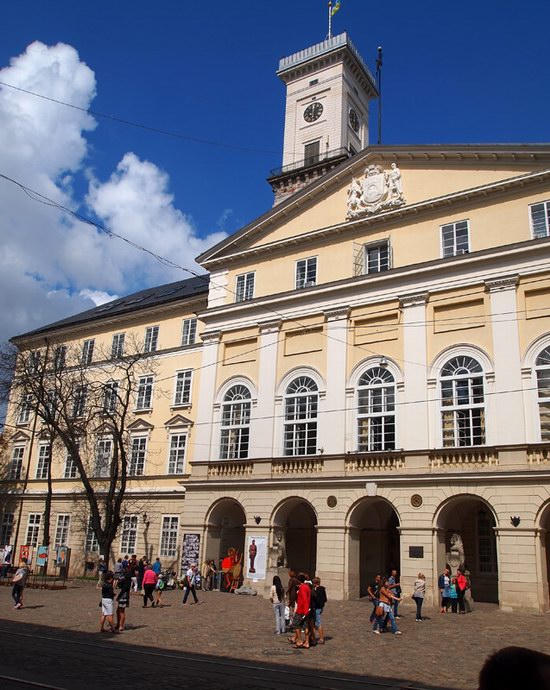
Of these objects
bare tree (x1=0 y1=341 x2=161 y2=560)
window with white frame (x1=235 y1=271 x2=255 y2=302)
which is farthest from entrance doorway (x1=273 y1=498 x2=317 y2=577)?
window with white frame (x1=235 y1=271 x2=255 y2=302)

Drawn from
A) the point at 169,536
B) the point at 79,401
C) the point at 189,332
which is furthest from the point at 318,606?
the point at 79,401

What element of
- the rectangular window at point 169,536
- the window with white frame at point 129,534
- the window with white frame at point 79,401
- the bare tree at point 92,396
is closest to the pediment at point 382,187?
the bare tree at point 92,396

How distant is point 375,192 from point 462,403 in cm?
1090

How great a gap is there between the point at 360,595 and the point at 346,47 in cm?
4052

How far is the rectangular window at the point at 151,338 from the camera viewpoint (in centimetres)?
4272

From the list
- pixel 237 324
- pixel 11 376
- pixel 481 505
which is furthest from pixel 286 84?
pixel 481 505

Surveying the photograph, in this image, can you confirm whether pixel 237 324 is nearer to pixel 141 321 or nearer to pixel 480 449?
pixel 141 321

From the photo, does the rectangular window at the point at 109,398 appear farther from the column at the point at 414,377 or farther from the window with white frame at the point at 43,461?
the column at the point at 414,377

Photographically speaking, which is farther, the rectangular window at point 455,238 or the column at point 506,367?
the rectangular window at point 455,238

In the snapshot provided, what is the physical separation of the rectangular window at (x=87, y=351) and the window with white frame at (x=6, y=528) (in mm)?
11493

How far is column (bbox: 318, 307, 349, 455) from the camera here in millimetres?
30098

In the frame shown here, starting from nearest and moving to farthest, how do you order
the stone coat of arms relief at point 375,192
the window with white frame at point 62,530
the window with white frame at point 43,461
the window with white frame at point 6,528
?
the stone coat of arms relief at point 375,192 → the window with white frame at point 62,530 → the window with white frame at point 43,461 → the window with white frame at point 6,528

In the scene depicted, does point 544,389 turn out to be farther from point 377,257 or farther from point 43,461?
point 43,461

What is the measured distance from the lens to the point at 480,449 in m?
26.2
